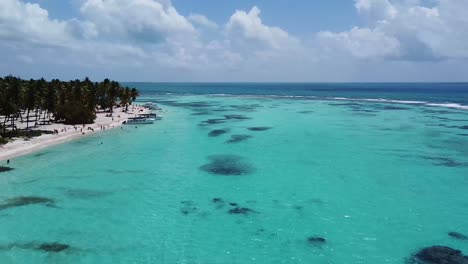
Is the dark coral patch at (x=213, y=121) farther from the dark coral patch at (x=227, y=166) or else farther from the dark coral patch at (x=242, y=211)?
the dark coral patch at (x=242, y=211)

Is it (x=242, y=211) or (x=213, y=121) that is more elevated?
(x=213, y=121)

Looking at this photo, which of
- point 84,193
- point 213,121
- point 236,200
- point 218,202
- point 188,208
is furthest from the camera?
point 213,121

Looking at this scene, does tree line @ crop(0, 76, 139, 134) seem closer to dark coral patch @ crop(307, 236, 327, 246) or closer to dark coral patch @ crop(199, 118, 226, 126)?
dark coral patch @ crop(199, 118, 226, 126)

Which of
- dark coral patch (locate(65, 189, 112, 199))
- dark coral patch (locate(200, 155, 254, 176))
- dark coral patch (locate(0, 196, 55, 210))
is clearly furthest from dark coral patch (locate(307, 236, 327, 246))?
dark coral patch (locate(0, 196, 55, 210))

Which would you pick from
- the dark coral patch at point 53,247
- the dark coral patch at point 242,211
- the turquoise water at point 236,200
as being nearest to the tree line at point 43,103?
the turquoise water at point 236,200

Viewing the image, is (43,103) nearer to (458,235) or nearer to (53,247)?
(53,247)

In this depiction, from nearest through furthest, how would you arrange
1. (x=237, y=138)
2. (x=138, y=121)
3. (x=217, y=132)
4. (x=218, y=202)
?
(x=218, y=202) → (x=237, y=138) → (x=217, y=132) → (x=138, y=121)

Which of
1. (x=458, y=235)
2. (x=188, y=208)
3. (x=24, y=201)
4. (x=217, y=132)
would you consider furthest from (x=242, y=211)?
(x=217, y=132)
